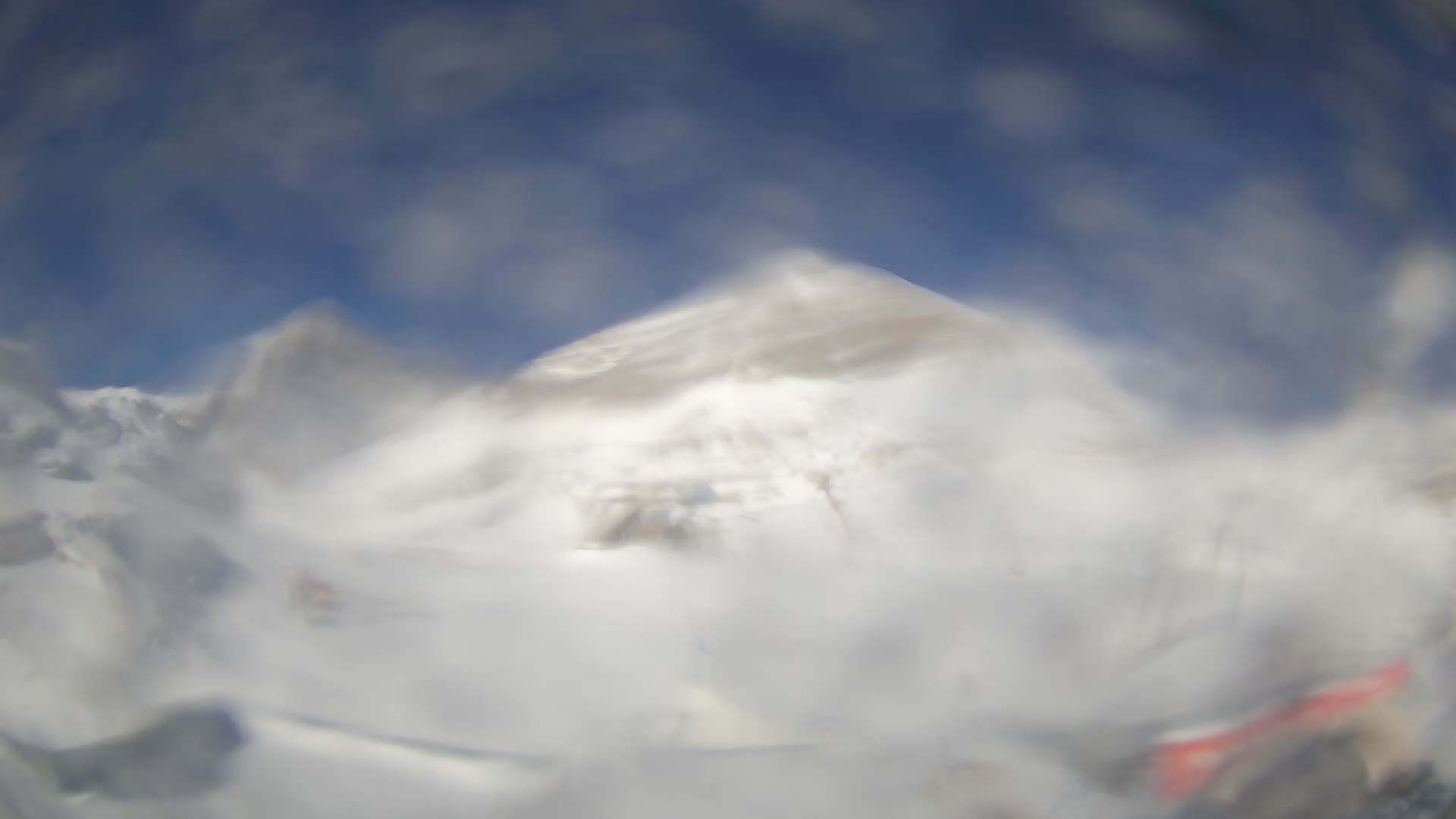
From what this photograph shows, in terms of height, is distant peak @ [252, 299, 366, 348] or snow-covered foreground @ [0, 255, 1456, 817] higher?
distant peak @ [252, 299, 366, 348]

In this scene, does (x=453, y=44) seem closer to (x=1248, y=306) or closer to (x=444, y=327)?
(x=444, y=327)

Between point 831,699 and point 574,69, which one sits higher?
point 574,69

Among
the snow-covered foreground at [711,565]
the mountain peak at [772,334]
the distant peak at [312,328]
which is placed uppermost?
the distant peak at [312,328]

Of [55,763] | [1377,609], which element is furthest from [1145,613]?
[55,763]

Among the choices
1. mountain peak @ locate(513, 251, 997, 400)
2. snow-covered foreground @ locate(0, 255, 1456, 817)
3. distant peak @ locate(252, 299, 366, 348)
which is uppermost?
distant peak @ locate(252, 299, 366, 348)

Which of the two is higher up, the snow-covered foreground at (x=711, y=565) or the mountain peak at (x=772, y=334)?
the mountain peak at (x=772, y=334)

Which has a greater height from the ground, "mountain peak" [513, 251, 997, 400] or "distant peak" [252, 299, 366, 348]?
"distant peak" [252, 299, 366, 348]
